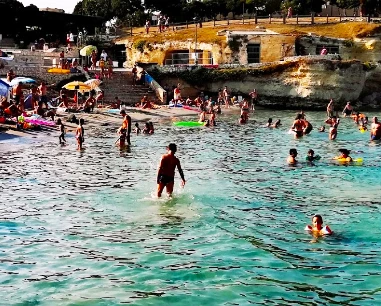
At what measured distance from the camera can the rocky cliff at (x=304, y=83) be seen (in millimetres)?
53281

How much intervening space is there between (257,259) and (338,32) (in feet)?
164

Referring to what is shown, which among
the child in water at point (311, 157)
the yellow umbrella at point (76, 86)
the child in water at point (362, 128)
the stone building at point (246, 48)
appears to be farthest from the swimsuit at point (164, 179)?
the stone building at point (246, 48)

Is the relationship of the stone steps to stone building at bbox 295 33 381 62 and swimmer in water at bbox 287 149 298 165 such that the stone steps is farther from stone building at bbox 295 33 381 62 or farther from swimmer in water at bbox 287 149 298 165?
swimmer in water at bbox 287 149 298 165

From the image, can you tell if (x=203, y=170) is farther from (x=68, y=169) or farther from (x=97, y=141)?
(x=97, y=141)

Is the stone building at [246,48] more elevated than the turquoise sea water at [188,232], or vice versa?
the stone building at [246,48]

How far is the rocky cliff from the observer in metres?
53.3

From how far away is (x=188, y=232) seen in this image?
629 inches

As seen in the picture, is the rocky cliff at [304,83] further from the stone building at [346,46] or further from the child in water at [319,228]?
the child in water at [319,228]

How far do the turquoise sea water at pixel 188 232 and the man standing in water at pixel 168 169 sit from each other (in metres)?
0.50

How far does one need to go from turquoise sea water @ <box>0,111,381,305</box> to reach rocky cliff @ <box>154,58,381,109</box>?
25.7 m

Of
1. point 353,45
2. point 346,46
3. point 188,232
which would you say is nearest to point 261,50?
point 346,46

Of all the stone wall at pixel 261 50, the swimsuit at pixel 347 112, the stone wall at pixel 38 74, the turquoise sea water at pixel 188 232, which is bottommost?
the turquoise sea water at pixel 188 232

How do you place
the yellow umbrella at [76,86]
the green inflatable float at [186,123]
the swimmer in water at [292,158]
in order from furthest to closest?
the yellow umbrella at [76,86] < the green inflatable float at [186,123] < the swimmer in water at [292,158]

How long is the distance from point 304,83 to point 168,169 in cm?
3771
